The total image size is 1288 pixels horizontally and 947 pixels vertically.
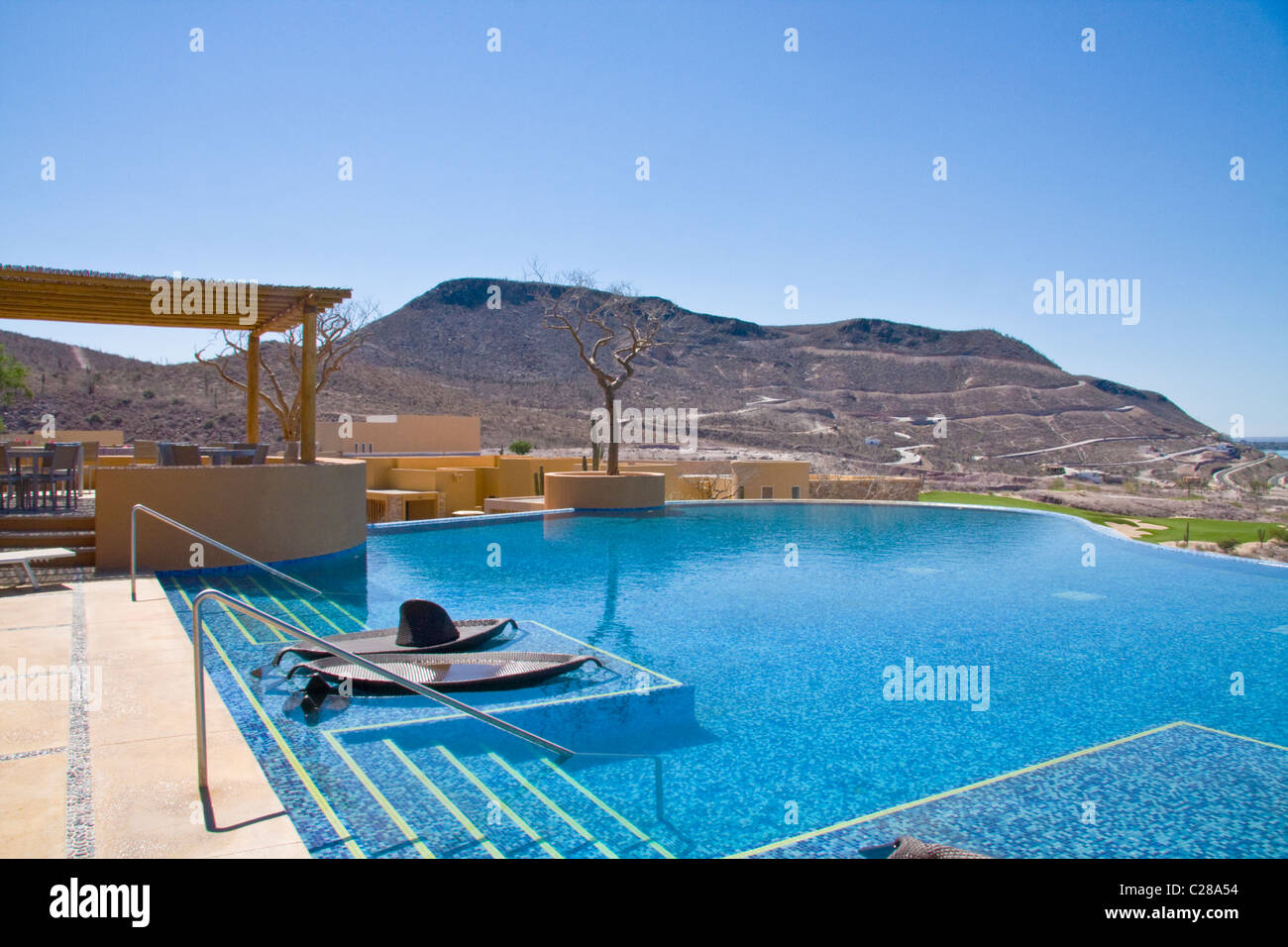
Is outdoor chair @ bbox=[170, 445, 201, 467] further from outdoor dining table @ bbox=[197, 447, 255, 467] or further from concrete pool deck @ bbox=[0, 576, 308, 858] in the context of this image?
concrete pool deck @ bbox=[0, 576, 308, 858]

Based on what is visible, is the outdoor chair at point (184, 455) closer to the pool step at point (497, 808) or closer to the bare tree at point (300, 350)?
the bare tree at point (300, 350)

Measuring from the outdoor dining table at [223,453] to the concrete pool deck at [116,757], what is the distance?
4920mm

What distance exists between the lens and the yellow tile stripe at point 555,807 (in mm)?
3258

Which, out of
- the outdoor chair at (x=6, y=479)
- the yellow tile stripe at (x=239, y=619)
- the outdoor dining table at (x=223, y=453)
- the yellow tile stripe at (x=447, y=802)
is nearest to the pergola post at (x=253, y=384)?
the outdoor dining table at (x=223, y=453)

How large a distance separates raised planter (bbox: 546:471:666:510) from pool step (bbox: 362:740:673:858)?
39.7ft

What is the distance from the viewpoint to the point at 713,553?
11609 mm

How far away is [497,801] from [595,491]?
1276 cm

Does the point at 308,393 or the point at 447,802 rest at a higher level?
the point at 308,393

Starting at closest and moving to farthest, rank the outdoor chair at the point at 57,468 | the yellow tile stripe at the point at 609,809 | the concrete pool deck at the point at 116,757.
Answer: the concrete pool deck at the point at 116,757 < the yellow tile stripe at the point at 609,809 < the outdoor chair at the point at 57,468

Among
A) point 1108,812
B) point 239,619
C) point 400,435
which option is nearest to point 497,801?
point 1108,812

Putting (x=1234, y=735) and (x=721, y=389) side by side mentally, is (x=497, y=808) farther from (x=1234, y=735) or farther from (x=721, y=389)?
(x=721, y=389)

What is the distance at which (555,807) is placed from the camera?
3.57 metres
